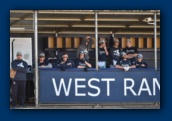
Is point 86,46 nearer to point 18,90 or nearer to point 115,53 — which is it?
point 115,53

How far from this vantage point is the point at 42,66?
11336 millimetres

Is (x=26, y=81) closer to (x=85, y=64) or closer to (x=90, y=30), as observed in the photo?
(x=85, y=64)

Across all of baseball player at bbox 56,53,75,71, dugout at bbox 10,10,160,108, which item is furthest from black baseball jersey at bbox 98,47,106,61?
baseball player at bbox 56,53,75,71

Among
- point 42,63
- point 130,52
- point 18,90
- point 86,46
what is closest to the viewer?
point 18,90

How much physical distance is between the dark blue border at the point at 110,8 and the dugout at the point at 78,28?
0.26m

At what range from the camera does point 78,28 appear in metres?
13.8

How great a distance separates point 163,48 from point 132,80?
1.08 m

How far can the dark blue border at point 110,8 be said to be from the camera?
9.68 metres

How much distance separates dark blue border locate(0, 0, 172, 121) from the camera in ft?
31.8

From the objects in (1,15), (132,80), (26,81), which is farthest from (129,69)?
(1,15)

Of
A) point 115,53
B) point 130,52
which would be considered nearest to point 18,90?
point 115,53

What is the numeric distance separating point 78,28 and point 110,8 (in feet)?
13.2

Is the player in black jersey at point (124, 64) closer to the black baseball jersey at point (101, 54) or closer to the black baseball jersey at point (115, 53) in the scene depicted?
the black baseball jersey at point (115, 53)

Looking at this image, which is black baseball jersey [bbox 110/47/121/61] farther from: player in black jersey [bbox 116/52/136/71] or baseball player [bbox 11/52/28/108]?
baseball player [bbox 11/52/28/108]
